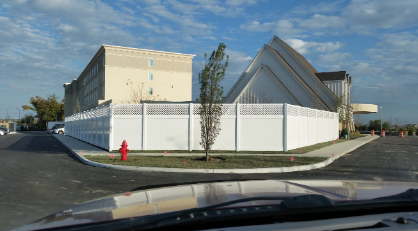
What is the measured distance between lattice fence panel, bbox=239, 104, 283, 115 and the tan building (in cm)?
3836

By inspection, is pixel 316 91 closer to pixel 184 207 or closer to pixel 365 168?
pixel 365 168

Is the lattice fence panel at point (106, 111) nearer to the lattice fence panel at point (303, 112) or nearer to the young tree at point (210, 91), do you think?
the young tree at point (210, 91)

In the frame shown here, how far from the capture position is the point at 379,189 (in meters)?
3.02

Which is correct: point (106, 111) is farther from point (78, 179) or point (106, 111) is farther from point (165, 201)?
point (165, 201)

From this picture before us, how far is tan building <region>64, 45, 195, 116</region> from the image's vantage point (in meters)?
59.0

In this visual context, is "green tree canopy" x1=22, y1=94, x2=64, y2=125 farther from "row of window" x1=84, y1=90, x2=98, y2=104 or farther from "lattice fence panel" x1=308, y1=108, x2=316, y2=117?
"lattice fence panel" x1=308, y1=108, x2=316, y2=117

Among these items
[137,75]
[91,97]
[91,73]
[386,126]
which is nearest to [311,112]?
[137,75]

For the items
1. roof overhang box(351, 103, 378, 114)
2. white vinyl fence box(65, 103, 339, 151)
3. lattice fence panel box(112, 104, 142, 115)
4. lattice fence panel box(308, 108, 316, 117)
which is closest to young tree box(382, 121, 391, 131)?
roof overhang box(351, 103, 378, 114)

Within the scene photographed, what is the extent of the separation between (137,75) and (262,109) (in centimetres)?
4704

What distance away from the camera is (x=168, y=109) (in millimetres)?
18375

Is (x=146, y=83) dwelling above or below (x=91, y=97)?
above

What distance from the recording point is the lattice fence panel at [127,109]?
18438 millimetres

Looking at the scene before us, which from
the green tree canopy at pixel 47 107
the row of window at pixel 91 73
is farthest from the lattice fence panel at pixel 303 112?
the green tree canopy at pixel 47 107

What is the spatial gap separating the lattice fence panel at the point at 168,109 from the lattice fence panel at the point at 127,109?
19.1 inches
